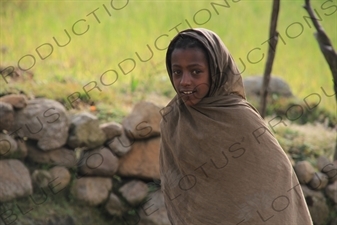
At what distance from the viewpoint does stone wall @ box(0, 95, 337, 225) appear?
481 cm

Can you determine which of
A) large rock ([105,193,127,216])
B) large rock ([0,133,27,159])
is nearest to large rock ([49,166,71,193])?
large rock ([0,133,27,159])

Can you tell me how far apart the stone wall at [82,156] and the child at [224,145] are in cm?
173

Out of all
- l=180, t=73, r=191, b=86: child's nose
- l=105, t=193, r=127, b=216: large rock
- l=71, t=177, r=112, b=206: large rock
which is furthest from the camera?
l=105, t=193, r=127, b=216: large rock

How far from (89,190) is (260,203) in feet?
6.52

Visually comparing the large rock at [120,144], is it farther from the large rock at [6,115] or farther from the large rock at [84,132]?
the large rock at [6,115]

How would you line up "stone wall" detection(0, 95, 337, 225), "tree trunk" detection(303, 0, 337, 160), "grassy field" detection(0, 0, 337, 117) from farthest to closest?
1. "grassy field" detection(0, 0, 337, 117)
2. "tree trunk" detection(303, 0, 337, 160)
3. "stone wall" detection(0, 95, 337, 225)

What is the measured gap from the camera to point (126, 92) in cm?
645

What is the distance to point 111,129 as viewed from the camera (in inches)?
202

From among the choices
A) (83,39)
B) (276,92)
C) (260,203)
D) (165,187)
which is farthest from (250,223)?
(83,39)

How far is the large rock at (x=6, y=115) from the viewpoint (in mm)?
4730

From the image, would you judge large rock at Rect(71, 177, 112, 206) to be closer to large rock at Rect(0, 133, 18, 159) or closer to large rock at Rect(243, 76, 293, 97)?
large rock at Rect(0, 133, 18, 159)

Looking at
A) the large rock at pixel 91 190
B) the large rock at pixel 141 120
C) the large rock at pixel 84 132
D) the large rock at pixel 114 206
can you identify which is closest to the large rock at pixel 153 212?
the large rock at pixel 114 206

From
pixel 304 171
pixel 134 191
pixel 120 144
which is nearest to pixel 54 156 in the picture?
pixel 120 144

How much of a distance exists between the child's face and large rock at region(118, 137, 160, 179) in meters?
2.08
